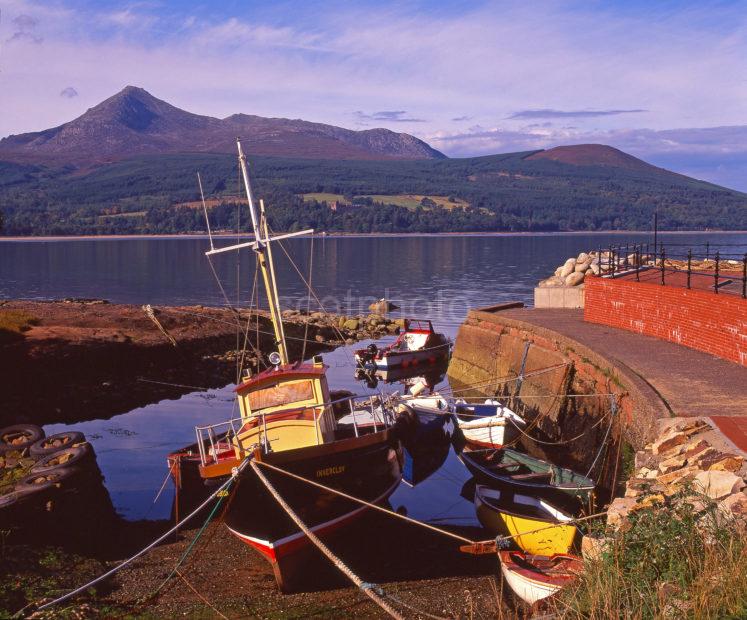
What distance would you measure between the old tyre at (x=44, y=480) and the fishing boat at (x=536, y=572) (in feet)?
27.5

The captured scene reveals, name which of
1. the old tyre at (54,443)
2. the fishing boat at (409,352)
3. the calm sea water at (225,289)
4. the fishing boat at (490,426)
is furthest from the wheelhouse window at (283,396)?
the fishing boat at (409,352)

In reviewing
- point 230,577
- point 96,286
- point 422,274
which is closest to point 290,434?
point 230,577

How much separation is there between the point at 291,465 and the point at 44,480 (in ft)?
17.0

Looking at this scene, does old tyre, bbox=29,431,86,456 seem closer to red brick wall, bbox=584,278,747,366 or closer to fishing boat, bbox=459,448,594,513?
fishing boat, bbox=459,448,594,513

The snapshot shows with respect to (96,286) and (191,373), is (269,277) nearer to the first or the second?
(191,373)

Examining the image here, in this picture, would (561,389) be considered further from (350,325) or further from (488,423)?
(350,325)

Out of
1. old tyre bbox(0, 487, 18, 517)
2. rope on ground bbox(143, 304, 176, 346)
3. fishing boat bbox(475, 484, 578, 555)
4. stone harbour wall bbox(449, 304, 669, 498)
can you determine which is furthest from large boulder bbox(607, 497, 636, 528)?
rope on ground bbox(143, 304, 176, 346)

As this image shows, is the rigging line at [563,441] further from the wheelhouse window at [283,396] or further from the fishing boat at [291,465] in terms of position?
the wheelhouse window at [283,396]

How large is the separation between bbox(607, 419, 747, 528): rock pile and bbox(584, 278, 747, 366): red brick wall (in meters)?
6.08

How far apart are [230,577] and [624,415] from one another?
8352 mm

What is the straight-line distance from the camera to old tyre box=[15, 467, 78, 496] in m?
15.4

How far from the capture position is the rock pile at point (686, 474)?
973 centimetres

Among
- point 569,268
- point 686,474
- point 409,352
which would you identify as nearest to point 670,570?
point 686,474

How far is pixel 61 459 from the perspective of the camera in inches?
674
